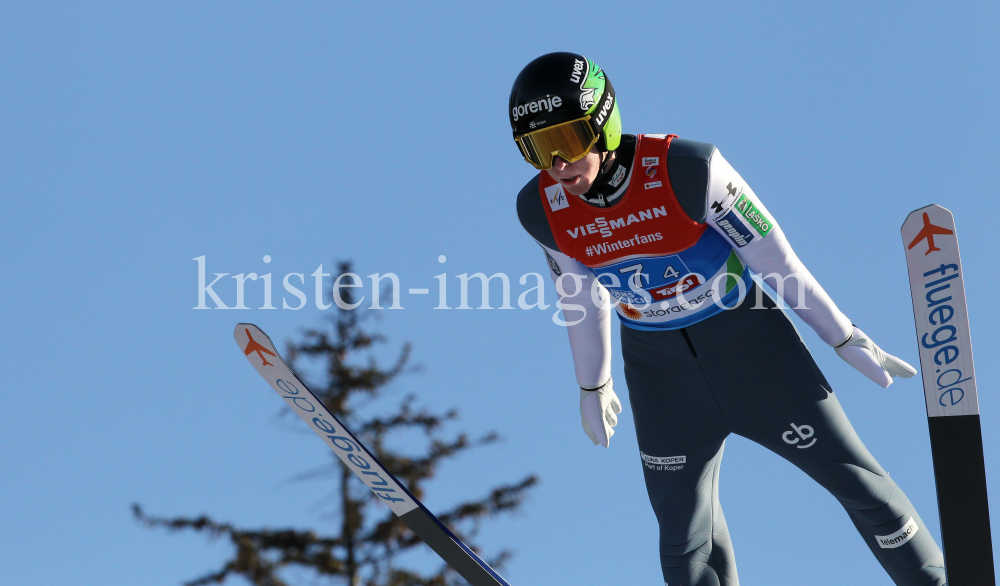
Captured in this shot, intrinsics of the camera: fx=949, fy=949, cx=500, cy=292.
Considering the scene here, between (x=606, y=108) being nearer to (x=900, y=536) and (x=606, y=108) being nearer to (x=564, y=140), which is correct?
(x=564, y=140)

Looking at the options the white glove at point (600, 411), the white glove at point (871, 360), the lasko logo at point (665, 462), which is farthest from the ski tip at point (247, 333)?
the white glove at point (871, 360)

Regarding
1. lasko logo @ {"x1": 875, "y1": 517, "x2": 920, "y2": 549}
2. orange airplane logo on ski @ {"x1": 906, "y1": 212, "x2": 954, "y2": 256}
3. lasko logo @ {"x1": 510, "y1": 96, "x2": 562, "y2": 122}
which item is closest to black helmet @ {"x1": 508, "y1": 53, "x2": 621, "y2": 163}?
lasko logo @ {"x1": 510, "y1": 96, "x2": 562, "y2": 122}

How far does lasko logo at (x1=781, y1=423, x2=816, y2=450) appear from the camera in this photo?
3.67 m

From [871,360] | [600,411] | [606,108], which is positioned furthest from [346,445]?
[871,360]

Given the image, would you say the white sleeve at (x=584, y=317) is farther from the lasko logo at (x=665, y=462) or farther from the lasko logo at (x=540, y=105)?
the lasko logo at (x=540, y=105)

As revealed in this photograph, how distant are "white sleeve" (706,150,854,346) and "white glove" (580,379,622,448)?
91cm

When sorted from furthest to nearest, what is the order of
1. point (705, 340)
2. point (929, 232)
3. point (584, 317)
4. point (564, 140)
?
point (584, 317) < point (705, 340) < point (564, 140) < point (929, 232)

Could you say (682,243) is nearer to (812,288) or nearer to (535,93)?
(812,288)

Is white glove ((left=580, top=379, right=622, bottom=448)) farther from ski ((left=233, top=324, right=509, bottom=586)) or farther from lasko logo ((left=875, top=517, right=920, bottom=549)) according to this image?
lasko logo ((left=875, top=517, right=920, bottom=549))

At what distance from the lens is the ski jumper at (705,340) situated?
3.63 meters

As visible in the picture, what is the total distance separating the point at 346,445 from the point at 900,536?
8.14ft

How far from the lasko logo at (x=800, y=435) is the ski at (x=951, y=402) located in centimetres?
42

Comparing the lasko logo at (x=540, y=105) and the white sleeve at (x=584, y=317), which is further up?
the lasko logo at (x=540, y=105)

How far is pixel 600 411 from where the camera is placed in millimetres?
4234
